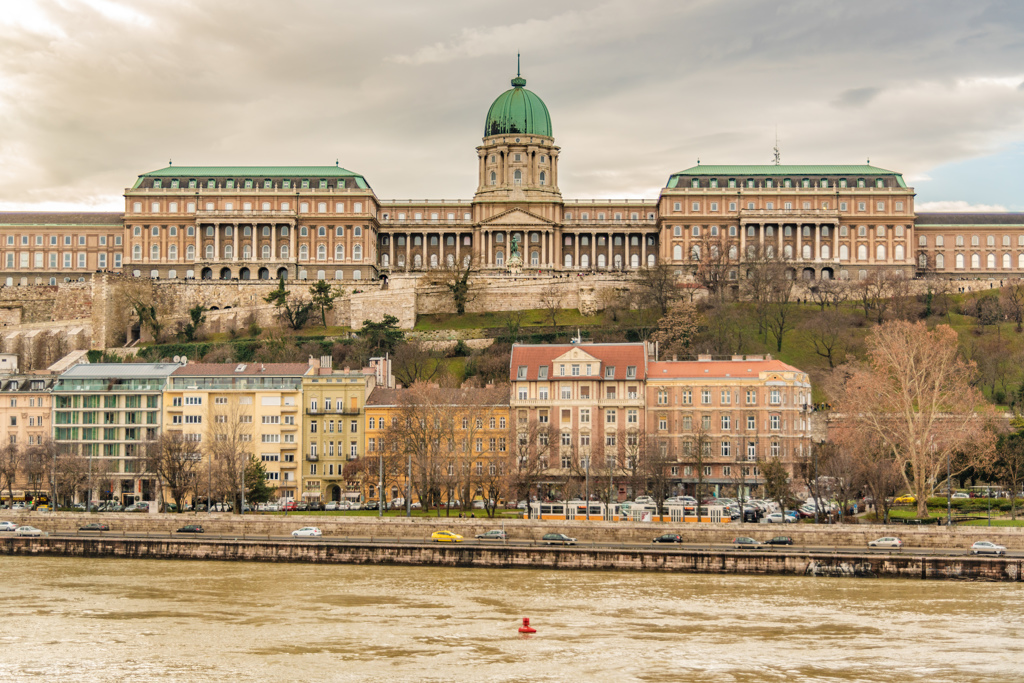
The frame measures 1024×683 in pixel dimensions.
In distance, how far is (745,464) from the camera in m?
75.8

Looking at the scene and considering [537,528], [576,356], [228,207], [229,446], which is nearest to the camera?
[537,528]

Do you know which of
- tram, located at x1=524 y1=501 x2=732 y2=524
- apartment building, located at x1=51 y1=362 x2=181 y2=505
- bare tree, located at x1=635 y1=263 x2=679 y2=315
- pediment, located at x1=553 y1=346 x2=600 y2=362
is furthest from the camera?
bare tree, located at x1=635 y1=263 x2=679 y2=315

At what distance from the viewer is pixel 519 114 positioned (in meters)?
148

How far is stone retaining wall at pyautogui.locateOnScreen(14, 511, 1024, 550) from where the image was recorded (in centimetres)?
5803

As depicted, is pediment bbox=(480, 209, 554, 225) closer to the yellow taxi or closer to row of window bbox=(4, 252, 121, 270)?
row of window bbox=(4, 252, 121, 270)

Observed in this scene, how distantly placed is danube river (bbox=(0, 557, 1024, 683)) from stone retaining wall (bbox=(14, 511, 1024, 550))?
523 cm

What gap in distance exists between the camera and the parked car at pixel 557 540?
195ft

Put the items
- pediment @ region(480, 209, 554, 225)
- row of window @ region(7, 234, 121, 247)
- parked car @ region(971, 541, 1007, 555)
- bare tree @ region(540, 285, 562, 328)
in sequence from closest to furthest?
parked car @ region(971, 541, 1007, 555), bare tree @ region(540, 285, 562, 328), pediment @ region(480, 209, 554, 225), row of window @ region(7, 234, 121, 247)

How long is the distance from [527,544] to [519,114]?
94.6m

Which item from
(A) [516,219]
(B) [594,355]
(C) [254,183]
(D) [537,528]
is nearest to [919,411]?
(B) [594,355]

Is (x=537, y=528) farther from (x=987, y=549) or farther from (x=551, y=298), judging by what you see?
(x=551, y=298)

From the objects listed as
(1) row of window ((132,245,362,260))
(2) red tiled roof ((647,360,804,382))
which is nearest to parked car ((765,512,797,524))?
(2) red tiled roof ((647,360,804,382))

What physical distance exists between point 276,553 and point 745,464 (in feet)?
95.9

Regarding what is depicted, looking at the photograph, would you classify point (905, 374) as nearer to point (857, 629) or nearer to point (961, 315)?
point (857, 629)
